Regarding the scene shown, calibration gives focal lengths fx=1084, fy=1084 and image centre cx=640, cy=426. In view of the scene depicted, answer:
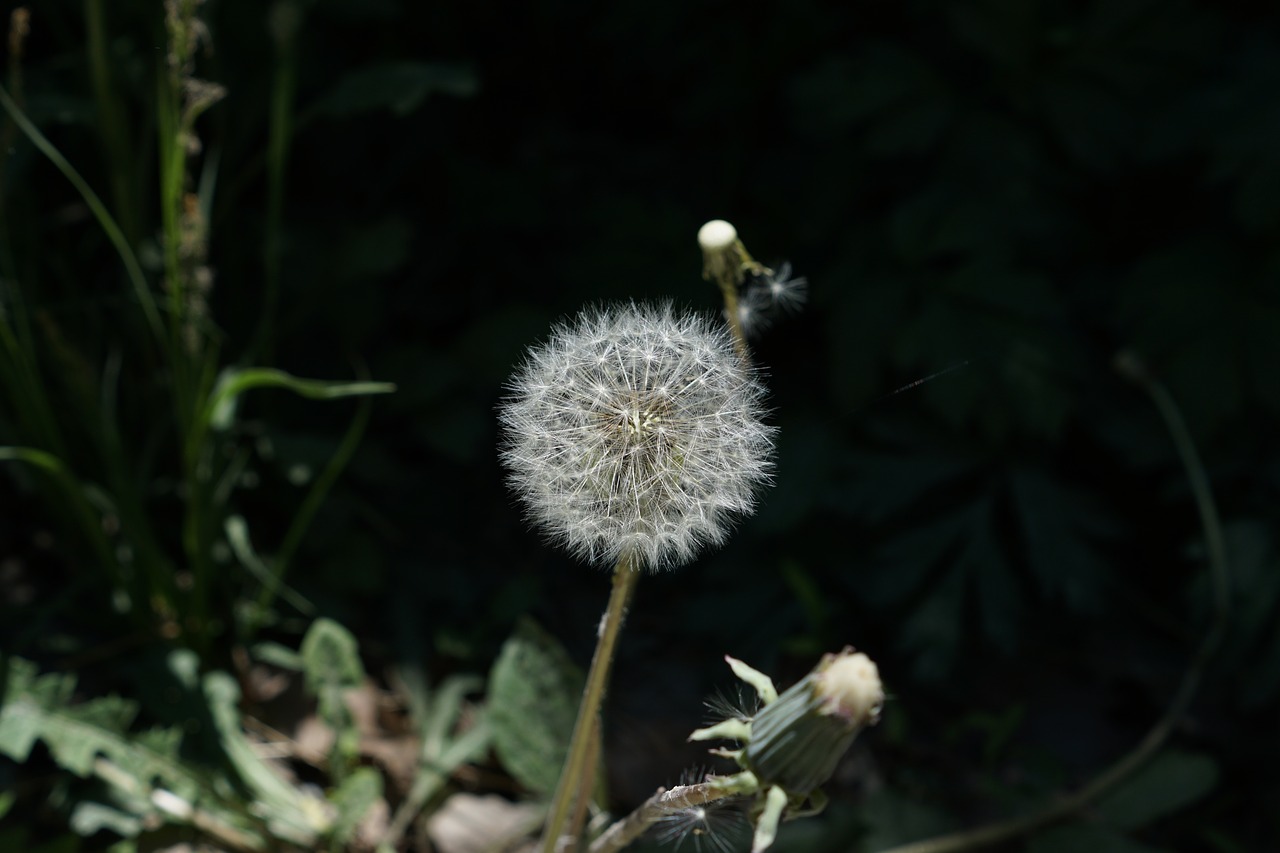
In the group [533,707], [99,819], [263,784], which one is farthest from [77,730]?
[533,707]

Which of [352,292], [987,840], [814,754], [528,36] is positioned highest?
[528,36]

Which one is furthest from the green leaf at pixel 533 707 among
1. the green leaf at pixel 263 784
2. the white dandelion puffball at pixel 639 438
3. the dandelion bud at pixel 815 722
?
the dandelion bud at pixel 815 722

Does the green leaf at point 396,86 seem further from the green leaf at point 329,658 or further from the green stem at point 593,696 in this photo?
the green stem at point 593,696

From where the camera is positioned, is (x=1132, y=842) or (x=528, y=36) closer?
(x=1132, y=842)

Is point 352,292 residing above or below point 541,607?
above

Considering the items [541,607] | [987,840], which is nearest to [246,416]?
[541,607]

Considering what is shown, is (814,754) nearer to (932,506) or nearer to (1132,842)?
(1132,842)

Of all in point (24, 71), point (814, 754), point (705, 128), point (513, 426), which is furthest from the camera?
point (705, 128)
